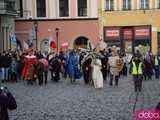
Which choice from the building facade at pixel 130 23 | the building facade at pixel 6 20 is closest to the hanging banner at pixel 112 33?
the building facade at pixel 130 23

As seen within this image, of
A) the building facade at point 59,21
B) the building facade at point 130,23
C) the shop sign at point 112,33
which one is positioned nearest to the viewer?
the building facade at point 130,23

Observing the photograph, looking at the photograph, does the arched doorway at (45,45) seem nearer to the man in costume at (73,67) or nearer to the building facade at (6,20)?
the building facade at (6,20)

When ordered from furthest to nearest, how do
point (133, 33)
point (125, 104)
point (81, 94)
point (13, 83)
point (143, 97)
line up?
point (133, 33)
point (13, 83)
point (81, 94)
point (143, 97)
point (125, 104)

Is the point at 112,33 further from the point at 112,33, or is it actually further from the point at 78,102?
the point at 78,102

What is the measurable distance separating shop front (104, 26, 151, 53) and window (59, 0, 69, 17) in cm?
464

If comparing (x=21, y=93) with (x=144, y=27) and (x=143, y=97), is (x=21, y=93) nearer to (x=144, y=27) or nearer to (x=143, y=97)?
(x=143, y=97)

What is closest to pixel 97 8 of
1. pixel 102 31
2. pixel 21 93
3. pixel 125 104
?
pixel 102 31

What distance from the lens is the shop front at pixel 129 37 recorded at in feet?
210

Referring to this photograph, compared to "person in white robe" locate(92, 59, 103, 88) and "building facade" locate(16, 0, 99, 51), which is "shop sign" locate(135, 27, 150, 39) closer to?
"building facade" locate(16, 0, 99, 51)

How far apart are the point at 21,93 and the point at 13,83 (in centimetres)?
772

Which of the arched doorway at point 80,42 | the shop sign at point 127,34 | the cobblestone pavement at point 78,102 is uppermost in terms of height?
the shop sign at point 127,34

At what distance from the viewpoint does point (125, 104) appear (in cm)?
2262

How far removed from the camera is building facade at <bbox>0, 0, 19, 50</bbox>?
5492 centimetres

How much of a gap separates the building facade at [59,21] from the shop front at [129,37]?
5.65 ft
